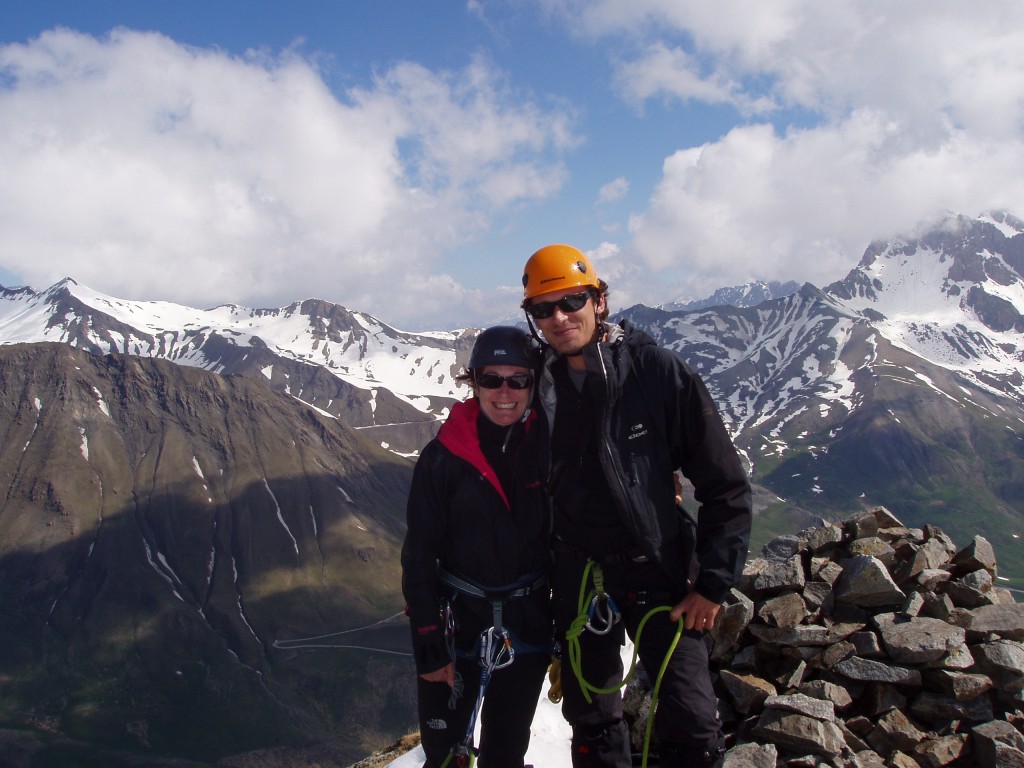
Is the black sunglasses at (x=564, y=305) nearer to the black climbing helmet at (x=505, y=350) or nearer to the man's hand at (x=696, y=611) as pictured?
the black climbing helmet at (x=505, y=350)

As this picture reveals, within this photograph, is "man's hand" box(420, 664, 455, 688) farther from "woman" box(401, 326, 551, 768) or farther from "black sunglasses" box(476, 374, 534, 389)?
"black sunglasses" box(476, 374, 534, 389)

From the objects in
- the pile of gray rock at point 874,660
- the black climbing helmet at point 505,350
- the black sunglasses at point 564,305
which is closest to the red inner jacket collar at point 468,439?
the black climbing helmet at point 505,350

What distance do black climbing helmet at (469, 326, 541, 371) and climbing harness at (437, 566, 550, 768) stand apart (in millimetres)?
2719

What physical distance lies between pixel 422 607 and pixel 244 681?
22275 cm

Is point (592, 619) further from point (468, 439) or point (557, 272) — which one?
point (557, 272)

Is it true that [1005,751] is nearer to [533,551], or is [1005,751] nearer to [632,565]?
[632,565]

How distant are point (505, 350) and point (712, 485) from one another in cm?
296

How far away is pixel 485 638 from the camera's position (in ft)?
26.5

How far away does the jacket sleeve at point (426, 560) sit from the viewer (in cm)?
795

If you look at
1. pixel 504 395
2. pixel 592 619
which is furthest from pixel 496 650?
pixel 504 395

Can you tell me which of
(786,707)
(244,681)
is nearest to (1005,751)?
(786,707)

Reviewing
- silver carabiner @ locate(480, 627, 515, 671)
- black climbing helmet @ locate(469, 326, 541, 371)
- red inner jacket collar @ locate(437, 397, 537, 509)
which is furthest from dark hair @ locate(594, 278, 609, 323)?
silver carabiner @ locate(480, 627, 515, 671)

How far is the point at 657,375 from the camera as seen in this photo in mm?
7461

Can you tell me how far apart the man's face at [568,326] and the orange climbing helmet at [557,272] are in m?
0.09
